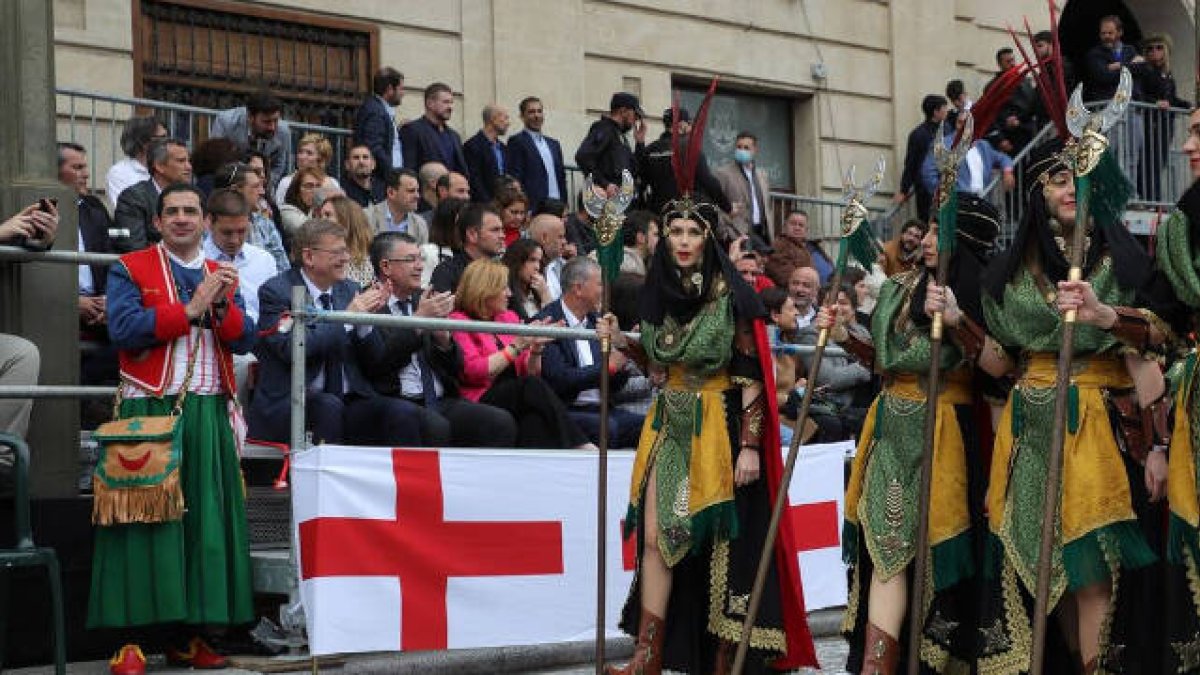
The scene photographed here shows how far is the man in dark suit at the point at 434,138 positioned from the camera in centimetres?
1423

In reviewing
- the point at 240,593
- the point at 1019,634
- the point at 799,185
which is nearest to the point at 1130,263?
the point at 1019,634

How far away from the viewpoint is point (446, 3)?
16578mm

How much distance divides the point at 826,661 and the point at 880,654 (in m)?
1.96

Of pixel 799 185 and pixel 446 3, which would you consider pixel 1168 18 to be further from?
→ pixel 446 3

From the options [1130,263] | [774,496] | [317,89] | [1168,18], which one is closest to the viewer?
[1130,263]

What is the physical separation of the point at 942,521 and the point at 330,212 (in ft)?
13.3

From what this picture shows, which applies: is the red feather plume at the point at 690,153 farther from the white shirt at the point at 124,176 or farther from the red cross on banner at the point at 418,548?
the white shirt at the point at 124,176

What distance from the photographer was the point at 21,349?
8258 millimetres

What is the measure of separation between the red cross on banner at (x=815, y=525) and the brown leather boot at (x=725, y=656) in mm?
1912

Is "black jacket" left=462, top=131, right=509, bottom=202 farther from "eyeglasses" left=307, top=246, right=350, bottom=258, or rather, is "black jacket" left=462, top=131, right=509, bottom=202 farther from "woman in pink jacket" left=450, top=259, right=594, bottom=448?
"eyeglasses" left=307, top=246, right=350, bottom=258

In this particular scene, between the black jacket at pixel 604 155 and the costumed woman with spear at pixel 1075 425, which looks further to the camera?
the black jacket at pixel 604 155

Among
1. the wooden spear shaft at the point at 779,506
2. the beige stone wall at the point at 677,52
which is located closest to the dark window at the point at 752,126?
the beige stone wall at the point at 677,52

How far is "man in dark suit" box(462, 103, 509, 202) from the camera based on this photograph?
1486cm

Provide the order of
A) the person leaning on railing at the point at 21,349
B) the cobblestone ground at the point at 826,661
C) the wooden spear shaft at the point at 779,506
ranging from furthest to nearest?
1. the cobblestone ground at the point at 826,661
2. the person leaning on railing at the point at 21,349
3. the wooden spear shaft at the point at 779,506
